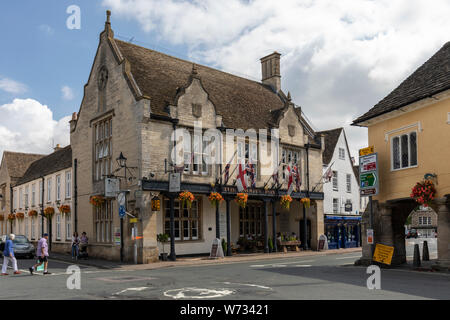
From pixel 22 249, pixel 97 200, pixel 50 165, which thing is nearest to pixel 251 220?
pixel 97 200

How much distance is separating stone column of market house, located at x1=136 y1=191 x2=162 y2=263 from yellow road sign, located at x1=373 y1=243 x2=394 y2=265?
11158 millimetres

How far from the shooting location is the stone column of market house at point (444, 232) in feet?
57.5

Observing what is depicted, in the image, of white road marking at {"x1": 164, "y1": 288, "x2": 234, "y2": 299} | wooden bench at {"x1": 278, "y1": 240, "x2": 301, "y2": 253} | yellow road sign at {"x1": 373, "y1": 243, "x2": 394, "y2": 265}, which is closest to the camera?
white road marking at {"x1": 164, "y1": 288, "x2": 234, "y2": 299}

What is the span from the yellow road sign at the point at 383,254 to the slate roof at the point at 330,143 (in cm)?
2271

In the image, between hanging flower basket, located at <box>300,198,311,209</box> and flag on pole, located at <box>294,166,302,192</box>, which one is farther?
hanging flower basket, located at <box>300,198,311,209</box>

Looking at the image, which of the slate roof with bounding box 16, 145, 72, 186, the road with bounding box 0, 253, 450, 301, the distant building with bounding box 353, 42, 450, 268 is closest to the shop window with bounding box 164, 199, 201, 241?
the slate roof with bounding box 16, 145, 72, 186

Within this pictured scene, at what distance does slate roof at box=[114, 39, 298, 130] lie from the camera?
1096 inches

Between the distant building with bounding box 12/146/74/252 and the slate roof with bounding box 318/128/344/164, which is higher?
the slate roof with bounding box 318/128/344/164

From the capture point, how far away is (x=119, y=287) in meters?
13.8

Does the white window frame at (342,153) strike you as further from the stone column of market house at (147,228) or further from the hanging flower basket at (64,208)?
the hanging flower basket at (64,208)

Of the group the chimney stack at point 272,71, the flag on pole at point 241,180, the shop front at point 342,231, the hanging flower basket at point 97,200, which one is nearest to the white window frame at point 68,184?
the hanging flower basket at point 97,200

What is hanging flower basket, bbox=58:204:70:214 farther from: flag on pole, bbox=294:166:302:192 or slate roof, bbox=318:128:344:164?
slate roof, bbox=318:128:344:164

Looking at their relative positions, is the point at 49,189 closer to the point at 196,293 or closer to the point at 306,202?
the point at 306,202
